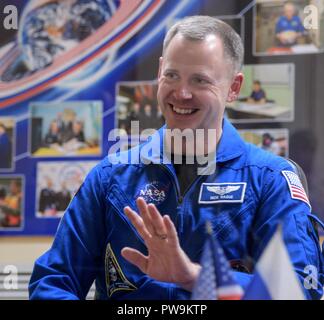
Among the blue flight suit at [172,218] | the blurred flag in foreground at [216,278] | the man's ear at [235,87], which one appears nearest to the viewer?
the blurred flag in foreground at [216,278]

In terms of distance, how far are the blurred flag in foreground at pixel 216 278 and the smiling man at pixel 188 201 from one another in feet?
0.43

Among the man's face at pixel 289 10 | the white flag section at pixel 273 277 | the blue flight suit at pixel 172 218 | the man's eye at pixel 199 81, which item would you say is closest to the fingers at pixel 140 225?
the blue flight suit at pixel 172 218

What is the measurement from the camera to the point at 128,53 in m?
1.46

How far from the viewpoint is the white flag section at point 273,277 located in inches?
38.6

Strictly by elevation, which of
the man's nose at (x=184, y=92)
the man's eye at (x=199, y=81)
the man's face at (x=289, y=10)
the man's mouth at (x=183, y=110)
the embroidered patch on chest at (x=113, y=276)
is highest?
the man's face at (x=289, y=10)

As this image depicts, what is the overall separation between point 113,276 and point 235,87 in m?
0.49

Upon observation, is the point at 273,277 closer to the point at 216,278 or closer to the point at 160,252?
the point at 216,278

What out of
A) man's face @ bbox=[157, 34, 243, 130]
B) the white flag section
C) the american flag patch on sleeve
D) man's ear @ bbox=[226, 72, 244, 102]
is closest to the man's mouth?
man's face @ bbox=[157, 34, 243, 130]

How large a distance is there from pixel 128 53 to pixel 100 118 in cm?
18

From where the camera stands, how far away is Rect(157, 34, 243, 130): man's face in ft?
3.92

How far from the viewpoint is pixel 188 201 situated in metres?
1.21

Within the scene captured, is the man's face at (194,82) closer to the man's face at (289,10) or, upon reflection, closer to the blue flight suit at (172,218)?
the blue flight suit at (172,218)
